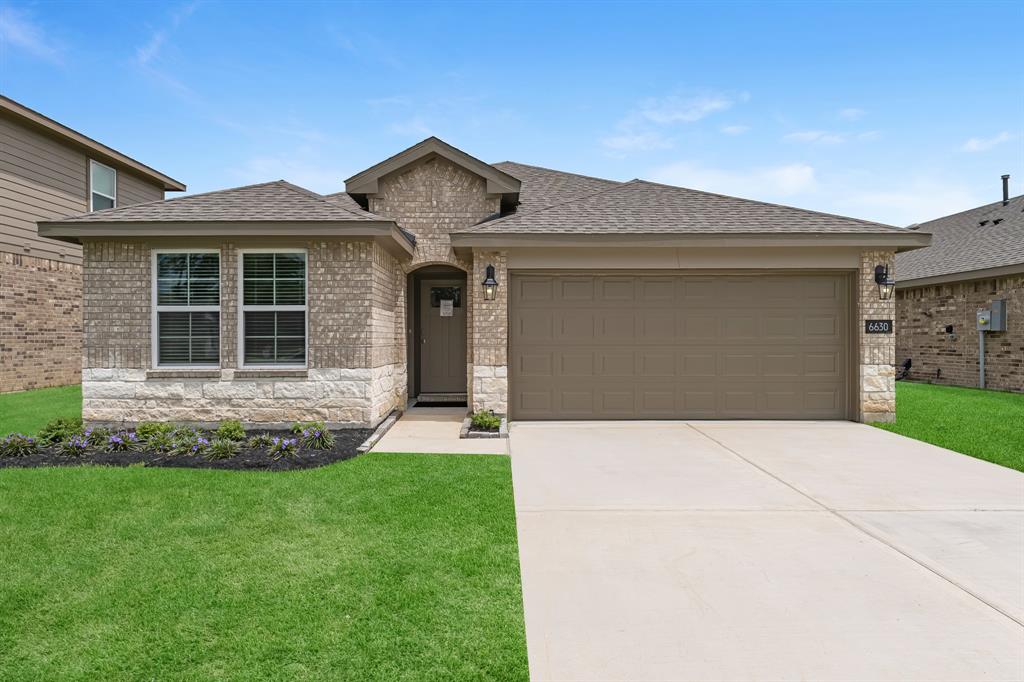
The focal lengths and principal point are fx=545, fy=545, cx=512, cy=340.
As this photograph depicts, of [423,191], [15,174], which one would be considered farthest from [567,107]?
[15,174]

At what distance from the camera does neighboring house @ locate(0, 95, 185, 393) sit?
39.9 feet

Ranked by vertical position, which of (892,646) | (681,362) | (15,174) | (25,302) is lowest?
(892,646)

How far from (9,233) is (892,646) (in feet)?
54.6

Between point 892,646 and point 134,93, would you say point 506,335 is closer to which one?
point 892,646

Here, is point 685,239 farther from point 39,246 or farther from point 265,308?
point 39,246

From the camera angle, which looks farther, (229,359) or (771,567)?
(229,359)

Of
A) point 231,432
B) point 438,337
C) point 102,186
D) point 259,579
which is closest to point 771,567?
point 259,579

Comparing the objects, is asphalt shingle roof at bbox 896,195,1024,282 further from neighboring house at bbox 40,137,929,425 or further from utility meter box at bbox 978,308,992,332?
neighboring house at bbox 40,137,929,425

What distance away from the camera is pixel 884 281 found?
8.77 m

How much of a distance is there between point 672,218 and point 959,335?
36.3 ft

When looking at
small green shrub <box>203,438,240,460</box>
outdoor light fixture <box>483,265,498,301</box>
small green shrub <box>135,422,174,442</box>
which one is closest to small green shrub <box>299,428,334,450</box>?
small green shrub <box>203,438,240,460</box>

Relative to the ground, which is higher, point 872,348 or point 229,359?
point 872,348

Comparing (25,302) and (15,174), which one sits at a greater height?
(15,174)

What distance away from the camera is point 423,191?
392 inches
